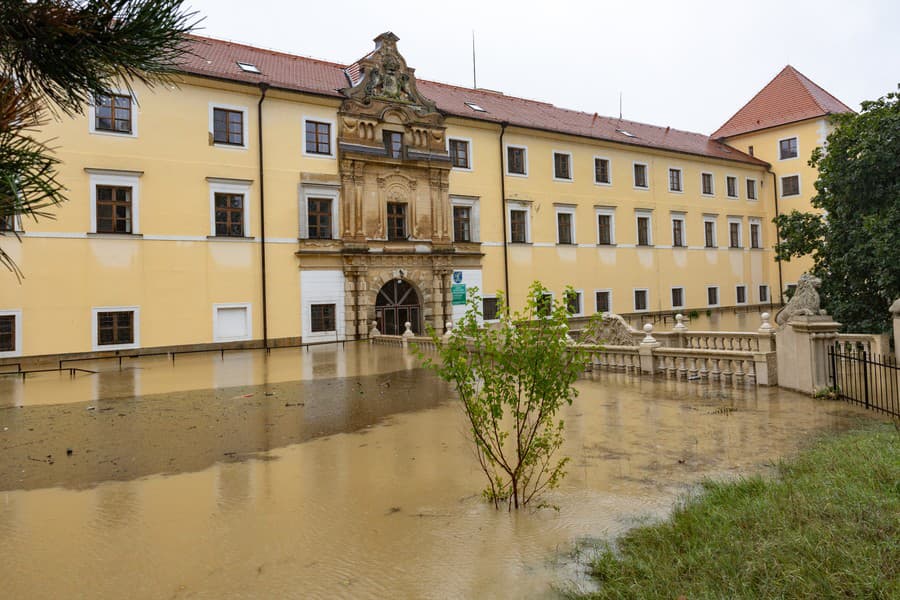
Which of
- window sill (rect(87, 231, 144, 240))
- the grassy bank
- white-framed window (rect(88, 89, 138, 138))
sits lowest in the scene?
the grassy bank

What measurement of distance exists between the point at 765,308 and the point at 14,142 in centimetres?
4596

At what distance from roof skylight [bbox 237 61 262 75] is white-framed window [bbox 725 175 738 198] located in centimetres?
3142

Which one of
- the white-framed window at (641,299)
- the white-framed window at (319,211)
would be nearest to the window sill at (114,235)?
the white-framed window at (319,211)

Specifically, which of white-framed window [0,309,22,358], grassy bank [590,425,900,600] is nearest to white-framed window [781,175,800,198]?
grassy bank [590,425,900,600]

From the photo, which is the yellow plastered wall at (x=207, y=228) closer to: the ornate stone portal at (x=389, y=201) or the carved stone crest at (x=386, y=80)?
the ornate stone portal at (x=389, y=201)

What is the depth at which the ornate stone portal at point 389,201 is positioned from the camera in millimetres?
25984

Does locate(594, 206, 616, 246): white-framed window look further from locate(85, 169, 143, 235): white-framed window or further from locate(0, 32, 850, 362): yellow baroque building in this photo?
locate(85, 169, 143, 235): white-framed window

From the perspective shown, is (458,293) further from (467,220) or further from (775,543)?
(775,543)

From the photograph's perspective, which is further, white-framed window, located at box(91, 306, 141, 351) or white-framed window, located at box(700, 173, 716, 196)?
white-framed window, located at box(700, 173, 716, 196)

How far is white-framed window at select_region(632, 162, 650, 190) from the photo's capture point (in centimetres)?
3612

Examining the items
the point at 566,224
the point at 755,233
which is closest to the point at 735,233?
the point at 755,233

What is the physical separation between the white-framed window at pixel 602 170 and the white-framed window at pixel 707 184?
830 centimetres

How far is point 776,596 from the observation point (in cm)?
323

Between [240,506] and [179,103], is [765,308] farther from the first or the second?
[240,506]
